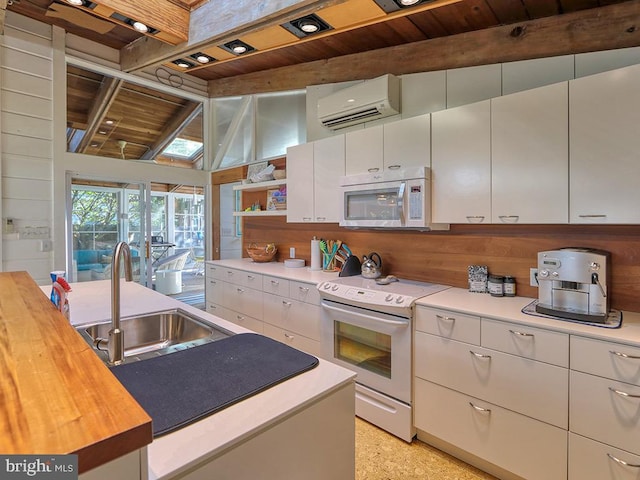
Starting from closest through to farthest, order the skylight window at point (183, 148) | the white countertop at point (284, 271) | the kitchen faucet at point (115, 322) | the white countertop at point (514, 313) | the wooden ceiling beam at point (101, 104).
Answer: the kitchen faucet at point (115, 322)
the white countertop at point (514, 313)
the white countertop at point (284, 271)
the wooden ceiling beam at point (101, 104)
the skylight window at point (183, 148)

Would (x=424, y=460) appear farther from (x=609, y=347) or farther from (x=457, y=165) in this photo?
(x=457, y=165)

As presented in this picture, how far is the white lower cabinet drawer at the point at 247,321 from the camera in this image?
11.4 feet

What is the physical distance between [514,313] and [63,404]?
201 centimetres

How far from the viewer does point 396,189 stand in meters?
2.56

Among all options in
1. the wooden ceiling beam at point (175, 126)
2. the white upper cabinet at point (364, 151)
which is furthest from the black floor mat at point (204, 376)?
the wooden ceiling beam at point (175, 126)

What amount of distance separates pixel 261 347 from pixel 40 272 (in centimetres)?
348

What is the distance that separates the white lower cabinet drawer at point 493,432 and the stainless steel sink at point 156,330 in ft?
4.61

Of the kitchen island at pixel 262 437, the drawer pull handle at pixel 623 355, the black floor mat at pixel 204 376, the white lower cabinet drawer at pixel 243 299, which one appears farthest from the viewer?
the white lower cabinet drawer at pixel 243 299

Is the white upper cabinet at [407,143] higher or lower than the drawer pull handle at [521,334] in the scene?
higher

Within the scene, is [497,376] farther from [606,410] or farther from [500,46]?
[500,46]

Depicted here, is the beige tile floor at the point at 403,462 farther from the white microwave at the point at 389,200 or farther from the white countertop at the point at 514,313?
the white microwave at the point at 389,200

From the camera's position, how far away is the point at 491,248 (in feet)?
8.06

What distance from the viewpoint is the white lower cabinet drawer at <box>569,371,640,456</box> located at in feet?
4.87

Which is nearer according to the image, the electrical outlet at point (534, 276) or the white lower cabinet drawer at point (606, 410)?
the white lower cabinet drawer at point (606, 410)
